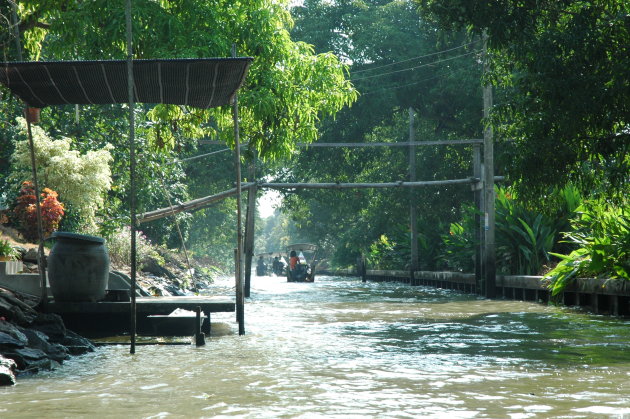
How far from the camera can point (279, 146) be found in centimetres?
1552

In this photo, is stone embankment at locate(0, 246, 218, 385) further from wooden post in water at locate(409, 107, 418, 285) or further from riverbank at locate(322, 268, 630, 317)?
wooden post in water at locate(409, 107, 418, 285)

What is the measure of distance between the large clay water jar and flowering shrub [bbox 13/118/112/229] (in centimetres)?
759

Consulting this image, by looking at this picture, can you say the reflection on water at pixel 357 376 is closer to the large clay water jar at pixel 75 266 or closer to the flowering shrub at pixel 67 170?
the large clay water jar at pixel 75 266

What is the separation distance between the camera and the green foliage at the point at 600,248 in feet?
47.5

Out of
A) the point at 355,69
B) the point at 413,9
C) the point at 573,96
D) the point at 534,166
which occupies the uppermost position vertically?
the point at 413,9

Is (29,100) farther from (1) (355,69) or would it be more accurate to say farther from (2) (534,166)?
Result: (1) (355,69)

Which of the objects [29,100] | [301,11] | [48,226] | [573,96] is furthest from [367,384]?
[301,11]

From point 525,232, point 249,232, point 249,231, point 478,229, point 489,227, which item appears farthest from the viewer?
point 249,232

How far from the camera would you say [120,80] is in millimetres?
10414

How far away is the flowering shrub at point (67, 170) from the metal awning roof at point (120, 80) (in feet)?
25.5

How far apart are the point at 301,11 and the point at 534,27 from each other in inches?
1128

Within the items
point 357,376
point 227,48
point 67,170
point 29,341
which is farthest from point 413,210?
point 357,376

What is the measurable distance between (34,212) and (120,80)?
7792mm

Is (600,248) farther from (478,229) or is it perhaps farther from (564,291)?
(478,229)
